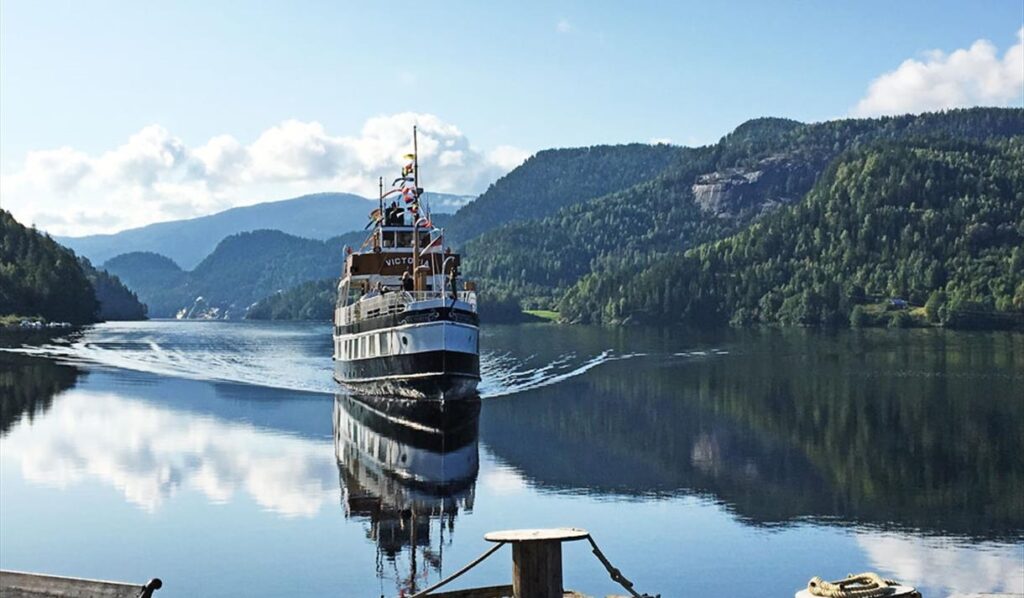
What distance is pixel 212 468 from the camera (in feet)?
194

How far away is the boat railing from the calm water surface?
23.9ft

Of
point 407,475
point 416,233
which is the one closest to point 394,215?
point 416,233

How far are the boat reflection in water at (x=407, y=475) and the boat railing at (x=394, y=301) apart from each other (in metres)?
6.47

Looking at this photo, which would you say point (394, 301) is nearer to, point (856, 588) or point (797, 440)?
point (797, 440)

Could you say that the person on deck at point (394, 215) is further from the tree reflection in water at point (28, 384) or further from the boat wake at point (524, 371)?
the tree reflection in water at point (28, 384)

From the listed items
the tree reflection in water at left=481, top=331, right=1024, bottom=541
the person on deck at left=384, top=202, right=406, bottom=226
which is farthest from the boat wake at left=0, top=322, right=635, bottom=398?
the person on deck at left=384, top=202, right=406, bottom=226

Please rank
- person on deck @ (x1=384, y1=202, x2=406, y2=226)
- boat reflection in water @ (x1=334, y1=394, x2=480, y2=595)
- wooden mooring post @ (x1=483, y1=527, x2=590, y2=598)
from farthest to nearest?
person on deck @ (x1=384, y1=202, x2=406, y2=226) < boat reflection in water @ (x1=334, y1=394, x2=480, y2=595) < wooden mooring post @ (x1=483, y1=527, x2=590, y2=598)

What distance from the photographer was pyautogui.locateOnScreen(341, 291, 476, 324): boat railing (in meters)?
83.8

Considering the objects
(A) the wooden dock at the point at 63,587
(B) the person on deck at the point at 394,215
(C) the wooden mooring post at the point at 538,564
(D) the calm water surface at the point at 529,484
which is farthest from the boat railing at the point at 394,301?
(A) the wooden dock at the point at 63,587

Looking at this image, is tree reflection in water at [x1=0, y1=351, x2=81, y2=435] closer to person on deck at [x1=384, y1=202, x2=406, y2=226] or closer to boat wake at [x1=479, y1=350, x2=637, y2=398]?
person on deck at [x1=384, y1=202, x2=406, y2=226]

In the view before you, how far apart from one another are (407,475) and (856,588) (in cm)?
3598

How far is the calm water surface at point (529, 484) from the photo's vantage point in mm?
38281

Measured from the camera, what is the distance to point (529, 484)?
54.4 m

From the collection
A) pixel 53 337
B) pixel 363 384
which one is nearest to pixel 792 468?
pixel 363 384
